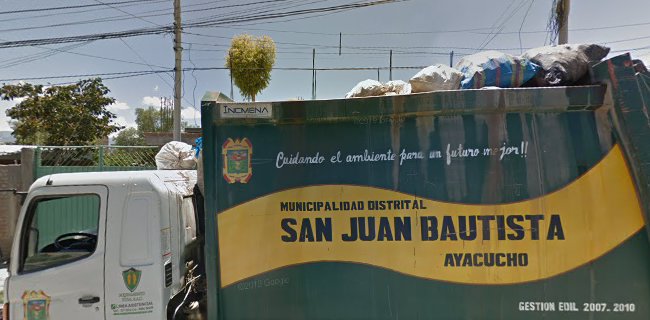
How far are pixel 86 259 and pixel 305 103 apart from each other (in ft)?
6.22

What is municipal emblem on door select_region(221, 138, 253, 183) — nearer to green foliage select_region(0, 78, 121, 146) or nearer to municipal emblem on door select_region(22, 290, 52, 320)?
municipal emblem on door select_region(22, 290, 52, 320)

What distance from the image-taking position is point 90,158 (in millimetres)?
7879

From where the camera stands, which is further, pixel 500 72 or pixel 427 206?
pixel 500 72

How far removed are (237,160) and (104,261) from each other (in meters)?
1.16

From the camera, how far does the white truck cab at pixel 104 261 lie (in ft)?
7.59

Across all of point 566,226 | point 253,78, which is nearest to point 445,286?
point 566,226

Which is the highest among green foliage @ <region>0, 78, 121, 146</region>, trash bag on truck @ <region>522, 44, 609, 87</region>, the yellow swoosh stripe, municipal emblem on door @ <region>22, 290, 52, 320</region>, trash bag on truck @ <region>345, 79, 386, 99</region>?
green foliage @ <region>0, 78, 121, 146</region>

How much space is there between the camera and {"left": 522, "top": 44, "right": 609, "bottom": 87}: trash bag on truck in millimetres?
2307

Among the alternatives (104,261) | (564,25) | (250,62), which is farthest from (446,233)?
(250,62)

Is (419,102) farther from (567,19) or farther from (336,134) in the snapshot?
(567,19)

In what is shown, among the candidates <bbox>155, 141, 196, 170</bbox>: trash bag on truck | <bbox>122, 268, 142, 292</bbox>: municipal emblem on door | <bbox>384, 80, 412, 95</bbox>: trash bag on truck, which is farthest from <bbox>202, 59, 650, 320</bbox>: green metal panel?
<bbox>155, 141, 196, 170</bbox>: trash bag on truck

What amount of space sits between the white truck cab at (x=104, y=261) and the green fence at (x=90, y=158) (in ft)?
16.9

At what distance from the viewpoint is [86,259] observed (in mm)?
2336

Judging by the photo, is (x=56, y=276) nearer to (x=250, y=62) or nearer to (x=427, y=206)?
(x=427, y=206)
